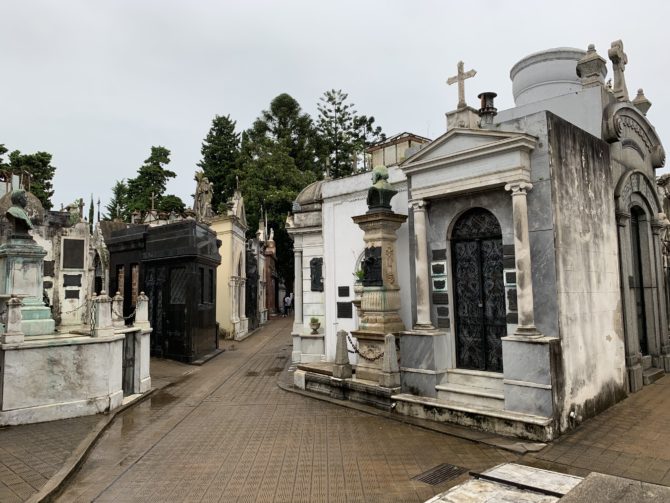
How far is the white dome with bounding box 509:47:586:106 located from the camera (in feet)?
38.1

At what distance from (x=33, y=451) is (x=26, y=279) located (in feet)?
13.0

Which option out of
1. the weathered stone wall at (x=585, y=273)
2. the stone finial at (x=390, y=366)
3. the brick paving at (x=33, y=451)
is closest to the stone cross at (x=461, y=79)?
the weathered stone wall at (x=585, y=273)

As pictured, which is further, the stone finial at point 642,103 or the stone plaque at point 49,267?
the stone plaque at point 49,267

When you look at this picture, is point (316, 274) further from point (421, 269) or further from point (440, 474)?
point (440, 474)

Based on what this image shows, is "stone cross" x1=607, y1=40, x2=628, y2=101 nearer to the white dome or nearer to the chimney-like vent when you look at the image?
the white dome

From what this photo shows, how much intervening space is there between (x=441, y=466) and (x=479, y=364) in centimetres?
276

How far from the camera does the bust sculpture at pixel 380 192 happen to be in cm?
920

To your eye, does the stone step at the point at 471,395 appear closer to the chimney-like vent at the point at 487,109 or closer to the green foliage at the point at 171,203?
the chimney-like vent at the point at 487,109

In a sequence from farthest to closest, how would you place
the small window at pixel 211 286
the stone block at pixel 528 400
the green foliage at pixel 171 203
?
1. the green foliage at pixel 171 203
2. the small window at pixel 211 286
3. the stone block at pixel 528 400

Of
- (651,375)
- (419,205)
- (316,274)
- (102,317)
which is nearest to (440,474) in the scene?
(419,205)

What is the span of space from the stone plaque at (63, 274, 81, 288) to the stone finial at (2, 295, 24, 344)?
665 cm

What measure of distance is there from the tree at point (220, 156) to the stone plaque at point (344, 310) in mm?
30961

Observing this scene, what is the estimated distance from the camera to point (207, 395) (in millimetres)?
9984

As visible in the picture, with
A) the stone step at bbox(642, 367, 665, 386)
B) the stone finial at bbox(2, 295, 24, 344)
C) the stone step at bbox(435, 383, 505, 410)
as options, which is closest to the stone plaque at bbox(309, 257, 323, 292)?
the stone step at bbox(435, 383, 505, 410)
